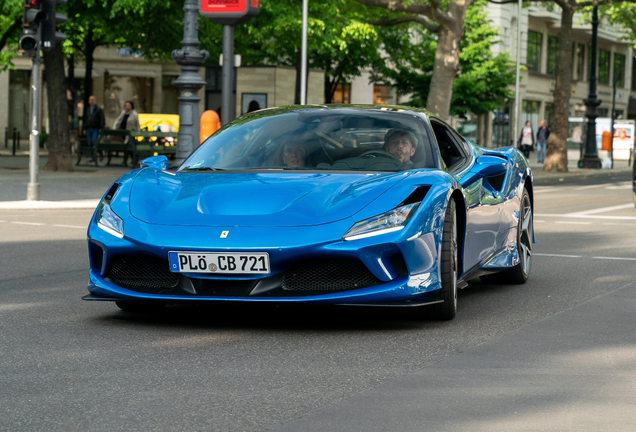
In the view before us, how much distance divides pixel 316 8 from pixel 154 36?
427 cm

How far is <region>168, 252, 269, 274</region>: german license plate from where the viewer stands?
5.40m

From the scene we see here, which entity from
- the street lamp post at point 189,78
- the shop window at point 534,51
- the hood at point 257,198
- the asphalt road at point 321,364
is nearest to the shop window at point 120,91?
the shop window at point 534,51

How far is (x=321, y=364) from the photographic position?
16.1 feet

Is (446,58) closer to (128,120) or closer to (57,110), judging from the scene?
(128,120)

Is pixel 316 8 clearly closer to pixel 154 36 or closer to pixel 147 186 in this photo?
pixel 154 36

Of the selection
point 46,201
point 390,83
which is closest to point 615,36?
point 390,83

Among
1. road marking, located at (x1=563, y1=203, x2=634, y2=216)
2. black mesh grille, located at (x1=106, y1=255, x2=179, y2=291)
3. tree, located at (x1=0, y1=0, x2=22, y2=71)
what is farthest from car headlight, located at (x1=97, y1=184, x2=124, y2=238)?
tree, located at (x1=0, y1=0, x2=22, y2=71)

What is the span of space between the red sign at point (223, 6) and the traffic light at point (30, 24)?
2.73 metres

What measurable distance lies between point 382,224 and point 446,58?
21988 millimetres

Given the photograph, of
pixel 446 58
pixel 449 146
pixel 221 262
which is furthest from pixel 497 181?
pixel 446 58

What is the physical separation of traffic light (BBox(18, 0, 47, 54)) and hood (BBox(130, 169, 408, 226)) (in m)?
10.6

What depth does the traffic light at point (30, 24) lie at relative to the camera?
1584 cm

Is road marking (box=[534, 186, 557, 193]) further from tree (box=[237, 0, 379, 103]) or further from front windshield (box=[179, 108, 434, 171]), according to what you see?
front windshield (box=[179, 108, 434, 171])

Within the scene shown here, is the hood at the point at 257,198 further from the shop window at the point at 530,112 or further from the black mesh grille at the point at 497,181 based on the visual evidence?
the shop window at the point at 530,112
